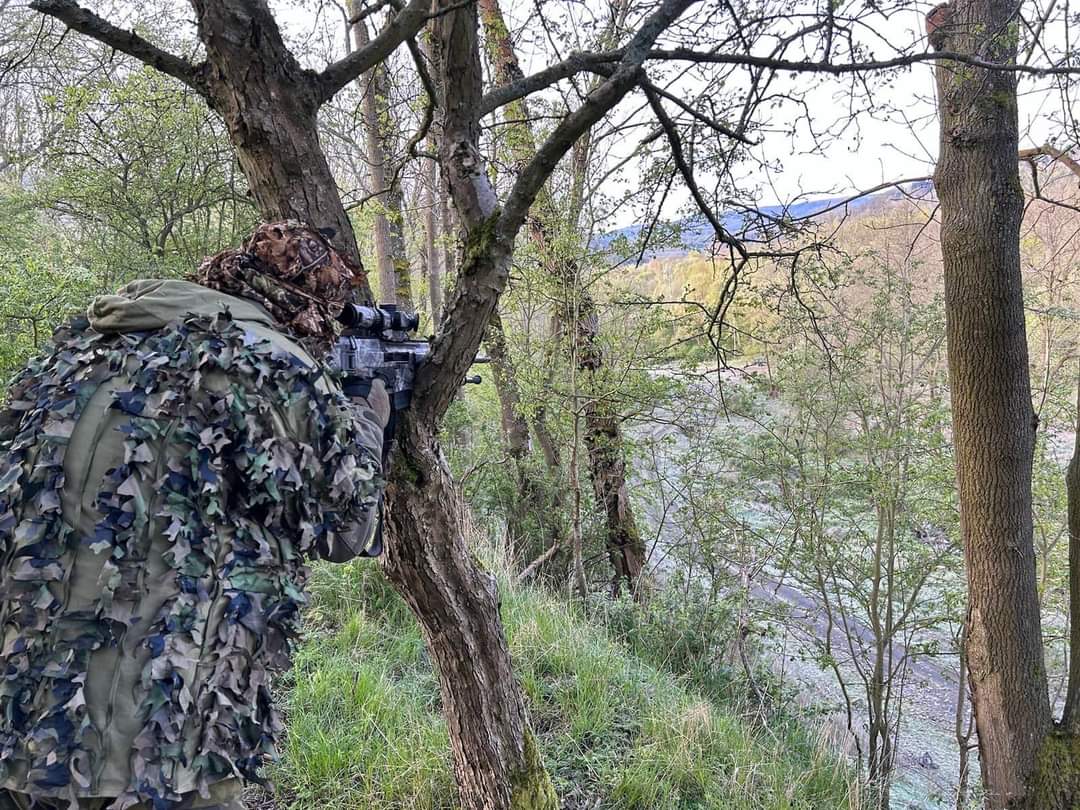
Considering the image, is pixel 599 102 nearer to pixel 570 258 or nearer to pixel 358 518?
pixel 358 518

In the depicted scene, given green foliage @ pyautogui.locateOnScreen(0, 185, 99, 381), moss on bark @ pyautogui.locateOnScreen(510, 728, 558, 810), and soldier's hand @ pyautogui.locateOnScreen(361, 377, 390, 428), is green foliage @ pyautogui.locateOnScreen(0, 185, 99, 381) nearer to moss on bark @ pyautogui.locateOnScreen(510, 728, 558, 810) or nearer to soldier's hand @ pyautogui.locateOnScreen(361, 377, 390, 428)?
soldier's hand @ pyautogui.locateOnScreen(361, 377, 390, 428)

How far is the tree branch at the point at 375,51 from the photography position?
80.2 inches

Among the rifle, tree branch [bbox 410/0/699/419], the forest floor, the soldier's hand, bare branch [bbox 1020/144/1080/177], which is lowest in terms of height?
the forest floor

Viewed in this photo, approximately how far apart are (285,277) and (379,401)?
47 centimetres

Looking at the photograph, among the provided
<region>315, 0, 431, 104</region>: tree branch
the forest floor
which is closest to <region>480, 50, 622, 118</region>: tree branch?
<region>315, 0, 431, 104</region>: tree branch

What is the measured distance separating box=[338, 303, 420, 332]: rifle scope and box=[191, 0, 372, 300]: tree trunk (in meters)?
0.19

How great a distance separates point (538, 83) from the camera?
2.42m

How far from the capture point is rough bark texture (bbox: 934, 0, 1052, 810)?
328cm

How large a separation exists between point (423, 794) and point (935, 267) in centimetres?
590

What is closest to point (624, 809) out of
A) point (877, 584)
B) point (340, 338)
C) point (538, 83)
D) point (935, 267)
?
point (340, 338)

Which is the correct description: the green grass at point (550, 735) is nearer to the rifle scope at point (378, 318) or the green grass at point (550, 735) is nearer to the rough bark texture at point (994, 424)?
the rough bark texture at point (994, 424)

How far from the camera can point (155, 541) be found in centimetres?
112

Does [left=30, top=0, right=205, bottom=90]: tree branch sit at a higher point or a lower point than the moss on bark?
higher

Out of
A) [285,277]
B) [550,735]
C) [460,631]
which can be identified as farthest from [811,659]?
[285,277]
